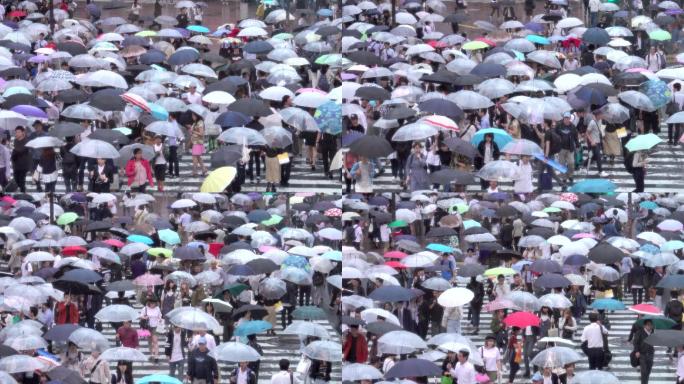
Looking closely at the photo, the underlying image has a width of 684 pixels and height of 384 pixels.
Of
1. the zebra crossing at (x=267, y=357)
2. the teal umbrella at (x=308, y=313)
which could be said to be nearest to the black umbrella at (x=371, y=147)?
the teal umbrella at (x=308, y=313)

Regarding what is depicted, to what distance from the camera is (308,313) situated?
60.6 feet

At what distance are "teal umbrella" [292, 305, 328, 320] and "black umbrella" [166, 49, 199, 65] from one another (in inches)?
262

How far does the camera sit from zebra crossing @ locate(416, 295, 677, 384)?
1858 cm

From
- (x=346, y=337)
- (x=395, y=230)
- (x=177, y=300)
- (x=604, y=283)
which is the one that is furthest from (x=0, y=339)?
(x=604, y=283)

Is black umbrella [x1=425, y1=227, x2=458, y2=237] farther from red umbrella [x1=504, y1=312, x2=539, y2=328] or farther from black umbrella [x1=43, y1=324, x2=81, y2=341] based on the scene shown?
black umbrella [x1=43, y1=324, x2=81, y2=341]

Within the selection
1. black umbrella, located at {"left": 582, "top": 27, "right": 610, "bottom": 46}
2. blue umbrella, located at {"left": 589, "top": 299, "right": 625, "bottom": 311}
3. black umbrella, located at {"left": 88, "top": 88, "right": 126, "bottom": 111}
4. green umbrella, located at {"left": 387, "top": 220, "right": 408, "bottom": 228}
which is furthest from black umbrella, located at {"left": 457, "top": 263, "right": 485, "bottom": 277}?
black umbrella, located at {"left": 582, "top": 27, "right": 610, "bottom": 46}

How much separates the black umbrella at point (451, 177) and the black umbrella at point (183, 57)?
5.83 meters

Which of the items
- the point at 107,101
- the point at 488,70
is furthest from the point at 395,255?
the point at 488,70

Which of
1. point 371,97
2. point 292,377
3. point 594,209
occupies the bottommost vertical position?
point 292,377

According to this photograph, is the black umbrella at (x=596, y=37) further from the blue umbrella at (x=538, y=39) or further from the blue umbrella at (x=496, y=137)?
the blue umbrella at (x=496, y=137)

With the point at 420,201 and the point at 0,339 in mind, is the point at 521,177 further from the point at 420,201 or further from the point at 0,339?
the point at 0,339

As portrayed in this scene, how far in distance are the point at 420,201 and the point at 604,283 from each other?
2.24m

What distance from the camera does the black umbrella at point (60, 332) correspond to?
17.8 metres

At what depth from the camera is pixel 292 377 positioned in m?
17.4
